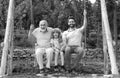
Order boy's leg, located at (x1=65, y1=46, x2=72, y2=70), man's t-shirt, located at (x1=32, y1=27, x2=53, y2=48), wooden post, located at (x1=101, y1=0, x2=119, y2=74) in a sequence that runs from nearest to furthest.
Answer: wooden post, located at (x1=101, y1=0, x2=119, y2=74) → man's t-shirt, located at (x1=32, y1=27, x2=53, y2=48) → boy's leg, located at (x1=65, y1=46, x2=72, y2=70)

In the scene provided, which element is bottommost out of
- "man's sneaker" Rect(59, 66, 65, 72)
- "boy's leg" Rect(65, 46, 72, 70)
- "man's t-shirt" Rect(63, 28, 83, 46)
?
"man's sneaker" Rect(59, 66, 65, 72)

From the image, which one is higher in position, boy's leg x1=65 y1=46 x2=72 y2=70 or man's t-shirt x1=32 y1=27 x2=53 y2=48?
man's t-shirt x1=32 y1=27 x2=53 y2=48

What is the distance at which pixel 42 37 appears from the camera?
556 centimetres

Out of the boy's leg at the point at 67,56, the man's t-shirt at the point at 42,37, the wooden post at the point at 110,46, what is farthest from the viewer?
the boy's leg at the point at 67,56

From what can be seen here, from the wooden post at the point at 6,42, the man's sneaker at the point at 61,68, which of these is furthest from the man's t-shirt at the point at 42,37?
the wooden post at the point at 6,42

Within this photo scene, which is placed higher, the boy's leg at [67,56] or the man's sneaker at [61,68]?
the boy's leg at [67,56]

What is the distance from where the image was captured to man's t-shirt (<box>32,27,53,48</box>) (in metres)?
5.51

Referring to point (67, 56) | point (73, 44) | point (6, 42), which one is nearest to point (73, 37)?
point (73, 44)

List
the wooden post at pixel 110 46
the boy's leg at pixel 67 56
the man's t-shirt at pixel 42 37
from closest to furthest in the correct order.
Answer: the wooden post at pixel 110 46 → the man's t-shirt at pixel 42 37 → the boy's leg at pixel 67 56

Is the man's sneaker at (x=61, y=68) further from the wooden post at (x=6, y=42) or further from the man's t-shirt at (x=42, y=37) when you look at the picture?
the wooden post at (x=6, y=42)

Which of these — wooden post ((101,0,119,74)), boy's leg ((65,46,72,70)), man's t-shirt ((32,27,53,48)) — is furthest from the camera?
boy's leg ((65,46,72,70))

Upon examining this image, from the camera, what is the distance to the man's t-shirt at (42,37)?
217 inches

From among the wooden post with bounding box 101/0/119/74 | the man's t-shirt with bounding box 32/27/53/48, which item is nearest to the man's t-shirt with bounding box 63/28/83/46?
the man's t-shirt with bounding box 32/27/53/48

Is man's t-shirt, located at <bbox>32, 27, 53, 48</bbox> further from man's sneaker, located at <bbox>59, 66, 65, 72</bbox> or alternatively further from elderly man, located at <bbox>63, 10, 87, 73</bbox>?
man's sneaker, located at <bbox>59, 66, 65, 72</bbox>
